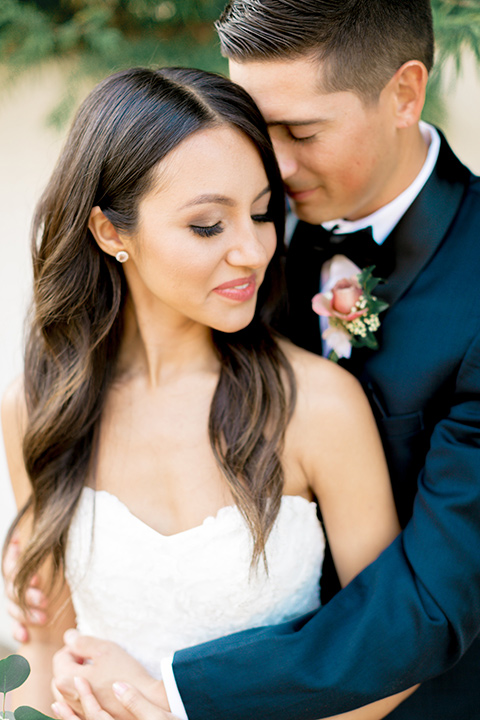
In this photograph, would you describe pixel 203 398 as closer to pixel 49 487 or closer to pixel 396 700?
pixel 49 487

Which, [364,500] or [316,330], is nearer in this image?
[364,500]

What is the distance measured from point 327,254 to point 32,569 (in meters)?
1.38

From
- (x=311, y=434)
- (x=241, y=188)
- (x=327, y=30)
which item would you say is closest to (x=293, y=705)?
(x=311, y=434)

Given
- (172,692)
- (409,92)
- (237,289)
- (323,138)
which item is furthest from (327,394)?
(409,92)

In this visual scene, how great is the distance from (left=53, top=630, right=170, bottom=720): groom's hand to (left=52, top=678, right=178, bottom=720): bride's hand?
0.9 inches

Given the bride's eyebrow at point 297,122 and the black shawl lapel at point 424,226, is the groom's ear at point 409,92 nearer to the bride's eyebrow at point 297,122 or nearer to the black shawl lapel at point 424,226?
the black shawl lapel at point 424,226

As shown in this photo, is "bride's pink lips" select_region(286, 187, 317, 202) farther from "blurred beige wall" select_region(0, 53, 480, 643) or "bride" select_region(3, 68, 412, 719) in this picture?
"blurred beige wall" select_region(0, 53, 480, 643)

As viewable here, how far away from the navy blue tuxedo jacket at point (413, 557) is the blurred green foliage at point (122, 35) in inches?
34.1

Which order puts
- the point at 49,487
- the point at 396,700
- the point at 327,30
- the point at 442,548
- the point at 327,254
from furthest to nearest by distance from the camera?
1. the point at 327,254
2. the point at 49,487
3. the point at 327,30
4. the point at 396,700
5. the point at 442,548

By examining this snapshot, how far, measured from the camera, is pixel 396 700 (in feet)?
5.88

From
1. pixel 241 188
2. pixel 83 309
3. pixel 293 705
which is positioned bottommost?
pixel 293 705

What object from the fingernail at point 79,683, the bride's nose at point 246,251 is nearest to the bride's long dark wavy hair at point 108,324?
the bride's nose at point 246,251

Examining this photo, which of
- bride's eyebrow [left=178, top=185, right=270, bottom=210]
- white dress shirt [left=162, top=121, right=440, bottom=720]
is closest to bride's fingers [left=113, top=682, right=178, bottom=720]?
white dress shirt [left=162, top=121, right=440, bottom=720]

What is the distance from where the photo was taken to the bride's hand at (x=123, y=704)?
5.53ft
